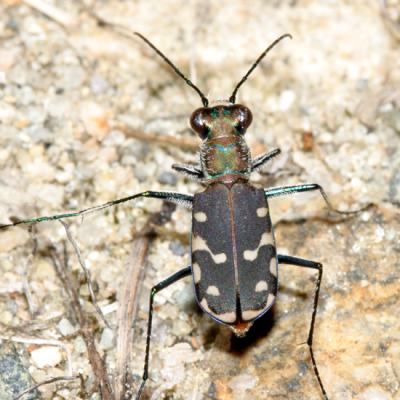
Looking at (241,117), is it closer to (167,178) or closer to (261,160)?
(261,160)

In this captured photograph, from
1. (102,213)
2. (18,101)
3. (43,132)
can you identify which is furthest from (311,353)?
(18,101)

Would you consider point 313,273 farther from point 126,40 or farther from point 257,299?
point 126,40

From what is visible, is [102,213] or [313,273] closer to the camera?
[313,273]

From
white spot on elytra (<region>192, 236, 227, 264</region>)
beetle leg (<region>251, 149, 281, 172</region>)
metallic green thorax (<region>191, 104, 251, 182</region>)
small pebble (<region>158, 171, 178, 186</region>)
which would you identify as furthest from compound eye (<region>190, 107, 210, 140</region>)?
white spot on elytra (<region>192, 236, 227, 264</region>)

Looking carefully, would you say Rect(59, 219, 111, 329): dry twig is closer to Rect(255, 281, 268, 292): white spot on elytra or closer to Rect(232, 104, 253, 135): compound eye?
Rect(255, 281, 268, 292): white spot on elytra

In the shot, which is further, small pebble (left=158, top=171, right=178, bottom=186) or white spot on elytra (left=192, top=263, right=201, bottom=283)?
small pebble (left=158, top=171, right=178, bottom=186)

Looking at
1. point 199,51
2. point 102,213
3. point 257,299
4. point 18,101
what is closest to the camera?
point 257,299
